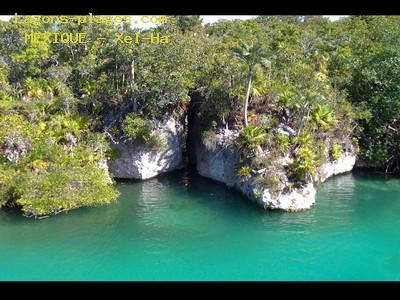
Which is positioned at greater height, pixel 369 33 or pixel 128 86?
pixel 369 33

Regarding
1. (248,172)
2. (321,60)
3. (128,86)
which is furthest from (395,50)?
(128,86)

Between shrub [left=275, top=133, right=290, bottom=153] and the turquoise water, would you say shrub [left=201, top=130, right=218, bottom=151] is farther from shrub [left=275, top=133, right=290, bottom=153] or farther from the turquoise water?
shrub [left=275, top=133, right=290, bottom=153]

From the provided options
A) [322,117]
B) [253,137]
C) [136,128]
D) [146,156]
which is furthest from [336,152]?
[136,128]

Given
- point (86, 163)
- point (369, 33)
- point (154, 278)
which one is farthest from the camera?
point (369, 33)

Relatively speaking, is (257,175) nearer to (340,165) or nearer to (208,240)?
(208,240)

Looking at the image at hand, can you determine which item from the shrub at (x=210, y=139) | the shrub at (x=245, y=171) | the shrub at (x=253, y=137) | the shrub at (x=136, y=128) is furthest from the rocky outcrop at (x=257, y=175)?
the shrub at (x=136, y=128)

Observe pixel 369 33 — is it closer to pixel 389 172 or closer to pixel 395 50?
pixel 395 50
